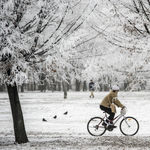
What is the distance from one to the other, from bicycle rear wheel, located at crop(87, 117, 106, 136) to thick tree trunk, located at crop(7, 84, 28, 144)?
2.31m

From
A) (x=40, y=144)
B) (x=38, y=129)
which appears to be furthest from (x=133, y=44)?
(x=38, y=129)

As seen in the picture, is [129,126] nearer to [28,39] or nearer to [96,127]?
[96,127]

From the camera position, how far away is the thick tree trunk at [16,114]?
23.9 feet

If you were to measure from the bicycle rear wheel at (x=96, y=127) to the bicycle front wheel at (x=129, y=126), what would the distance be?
2.26 ft

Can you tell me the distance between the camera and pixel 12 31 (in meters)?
5.99

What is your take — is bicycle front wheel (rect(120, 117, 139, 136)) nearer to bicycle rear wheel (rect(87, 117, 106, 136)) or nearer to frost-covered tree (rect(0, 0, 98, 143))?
bicycle rear wheel (rect(87, 117, 106, 136))

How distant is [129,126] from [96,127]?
1.17 metres

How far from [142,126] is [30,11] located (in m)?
6.78

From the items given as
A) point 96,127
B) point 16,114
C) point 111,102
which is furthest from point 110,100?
point 16,114

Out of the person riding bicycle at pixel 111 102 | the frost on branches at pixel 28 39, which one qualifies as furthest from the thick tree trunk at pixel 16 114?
the person riding bicycle at pixel 111 102

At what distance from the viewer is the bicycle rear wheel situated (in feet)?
28.4

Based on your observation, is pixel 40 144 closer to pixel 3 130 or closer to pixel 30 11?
pixel 3 130

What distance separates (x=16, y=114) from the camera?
291 inches

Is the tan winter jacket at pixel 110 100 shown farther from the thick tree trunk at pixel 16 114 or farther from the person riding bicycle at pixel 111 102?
the thick tree trunk at pixel 16 114
